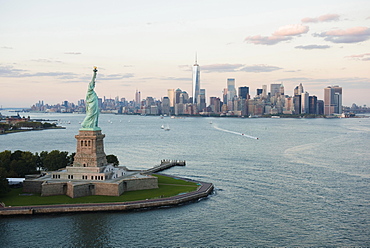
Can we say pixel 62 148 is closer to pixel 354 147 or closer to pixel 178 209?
pixel 178 209

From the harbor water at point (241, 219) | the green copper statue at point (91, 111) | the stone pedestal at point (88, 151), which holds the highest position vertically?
the green copper statue at point (91, 111)

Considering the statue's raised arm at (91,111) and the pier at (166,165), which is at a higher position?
the statue's raised arm at (91,111)

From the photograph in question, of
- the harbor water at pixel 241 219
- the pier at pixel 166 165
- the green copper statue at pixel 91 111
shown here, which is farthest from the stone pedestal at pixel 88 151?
the pier at pixel 166 165

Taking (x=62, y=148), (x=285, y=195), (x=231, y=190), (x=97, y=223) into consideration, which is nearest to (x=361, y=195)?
(x=285, y=195)

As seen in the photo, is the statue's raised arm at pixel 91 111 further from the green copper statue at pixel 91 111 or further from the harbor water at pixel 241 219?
the harbor water at pixel 241 219

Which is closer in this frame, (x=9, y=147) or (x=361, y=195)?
(x=361, y=195)

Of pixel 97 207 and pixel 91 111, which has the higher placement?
pixel 91 111

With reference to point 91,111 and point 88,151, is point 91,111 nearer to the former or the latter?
point 91,111

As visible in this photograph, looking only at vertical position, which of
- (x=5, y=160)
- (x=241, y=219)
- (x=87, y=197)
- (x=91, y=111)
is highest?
(x=91, y=111)

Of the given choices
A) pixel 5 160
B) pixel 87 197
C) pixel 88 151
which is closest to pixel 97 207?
pixel 87 197

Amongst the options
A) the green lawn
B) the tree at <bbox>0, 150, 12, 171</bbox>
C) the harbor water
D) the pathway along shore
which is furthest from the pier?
the tree at <bbox>0, 150, 12, 171</bbox>

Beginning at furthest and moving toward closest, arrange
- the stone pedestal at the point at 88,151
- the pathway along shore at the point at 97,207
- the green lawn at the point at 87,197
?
the stone pedestal at the point at 88,151, the green lawn at the point at 87,197, the pathway along shore at the point at 97,207
